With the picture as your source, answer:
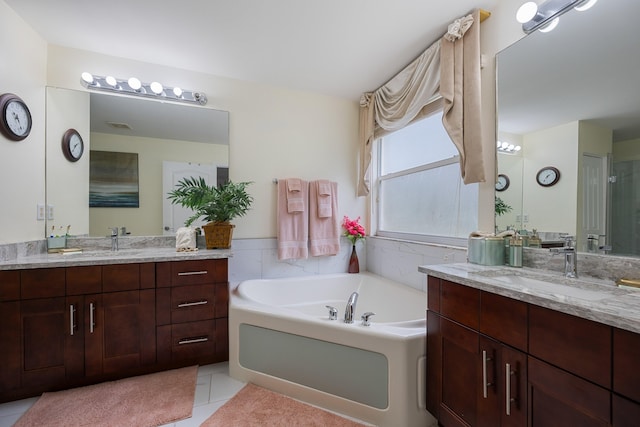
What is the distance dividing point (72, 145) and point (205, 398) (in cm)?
211

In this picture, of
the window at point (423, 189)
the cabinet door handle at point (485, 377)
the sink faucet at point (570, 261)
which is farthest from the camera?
the window at point (423, 189)

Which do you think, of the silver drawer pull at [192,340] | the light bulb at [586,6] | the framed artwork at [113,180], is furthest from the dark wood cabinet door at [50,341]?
the light bulb at [586,6]

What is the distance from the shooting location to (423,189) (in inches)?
93.2

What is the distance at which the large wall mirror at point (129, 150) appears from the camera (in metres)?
2.03

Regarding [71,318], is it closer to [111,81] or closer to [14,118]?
[14,118]

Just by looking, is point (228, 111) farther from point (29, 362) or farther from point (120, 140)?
point (29, 362)

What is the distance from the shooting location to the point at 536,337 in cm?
91

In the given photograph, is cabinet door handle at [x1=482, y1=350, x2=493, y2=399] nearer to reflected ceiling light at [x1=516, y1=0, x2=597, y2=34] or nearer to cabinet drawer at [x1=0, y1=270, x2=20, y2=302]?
reflected ceiling light at [x1=516, y1=0, x2=597, y2=34]

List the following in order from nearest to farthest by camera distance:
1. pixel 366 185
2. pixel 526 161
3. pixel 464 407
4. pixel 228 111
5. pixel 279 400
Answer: pixel 464 407 → pixel 526 161 → pixel 279 400 → pixel 228 111 → pixel 366 185

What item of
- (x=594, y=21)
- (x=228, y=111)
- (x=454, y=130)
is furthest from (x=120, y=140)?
(x=594, y=21)

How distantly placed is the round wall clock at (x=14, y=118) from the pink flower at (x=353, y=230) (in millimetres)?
2530

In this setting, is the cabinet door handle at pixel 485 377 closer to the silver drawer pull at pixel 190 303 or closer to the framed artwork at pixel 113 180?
the silver drawer pull at pixel 190 303

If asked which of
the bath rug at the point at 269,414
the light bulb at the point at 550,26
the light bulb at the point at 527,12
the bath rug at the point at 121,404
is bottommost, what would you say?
the bath rug at the point at 269,414

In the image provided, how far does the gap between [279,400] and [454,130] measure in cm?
197
